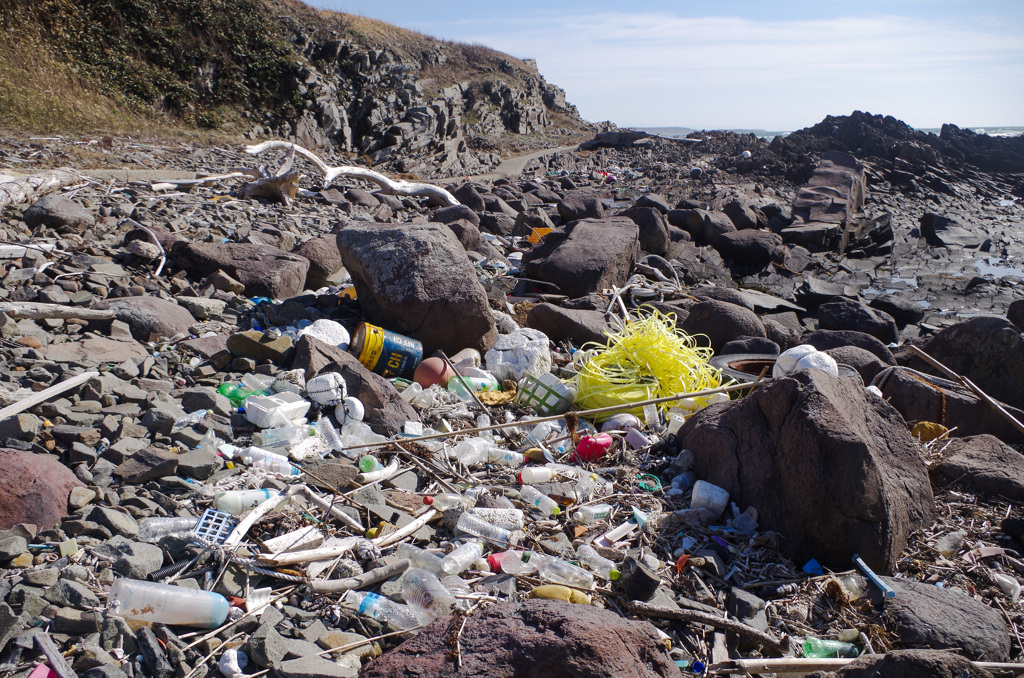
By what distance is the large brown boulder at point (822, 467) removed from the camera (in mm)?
2508

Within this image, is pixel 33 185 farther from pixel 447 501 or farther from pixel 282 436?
pixel 447 501

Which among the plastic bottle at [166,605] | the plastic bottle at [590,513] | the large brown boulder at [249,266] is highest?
the large brown boulder at [249,266]

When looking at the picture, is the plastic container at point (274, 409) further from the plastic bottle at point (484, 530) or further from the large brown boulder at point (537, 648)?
the large brown boulder at point (537, 648)

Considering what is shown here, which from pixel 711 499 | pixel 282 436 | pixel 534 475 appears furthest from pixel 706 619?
pixel 282 436

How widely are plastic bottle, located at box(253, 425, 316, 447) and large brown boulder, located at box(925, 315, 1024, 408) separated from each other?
4827 millimetres

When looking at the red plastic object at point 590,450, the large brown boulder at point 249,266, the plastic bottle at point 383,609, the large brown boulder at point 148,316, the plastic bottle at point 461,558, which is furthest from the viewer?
the large brown boulder at point 249,266

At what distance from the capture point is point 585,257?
707 cm

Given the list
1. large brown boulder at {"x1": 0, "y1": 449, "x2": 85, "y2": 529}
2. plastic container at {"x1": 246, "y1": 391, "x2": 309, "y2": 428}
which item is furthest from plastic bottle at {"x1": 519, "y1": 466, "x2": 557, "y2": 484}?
large brown boulder at {"x1": 0, "y1": 449, "x2": 85, "y2": 529}

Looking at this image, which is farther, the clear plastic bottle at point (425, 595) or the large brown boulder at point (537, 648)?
the clear plastic bottle at point (425, 595)

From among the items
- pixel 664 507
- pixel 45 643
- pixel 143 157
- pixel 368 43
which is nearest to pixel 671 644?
pixel 664 507

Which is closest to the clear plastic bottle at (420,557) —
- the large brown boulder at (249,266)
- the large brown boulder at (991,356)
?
the large brown boulder at (249,266)

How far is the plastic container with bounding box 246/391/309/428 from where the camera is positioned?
3.24 m

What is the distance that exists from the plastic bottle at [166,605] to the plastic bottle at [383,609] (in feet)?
1.28

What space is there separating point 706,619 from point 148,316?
374 centimetres
